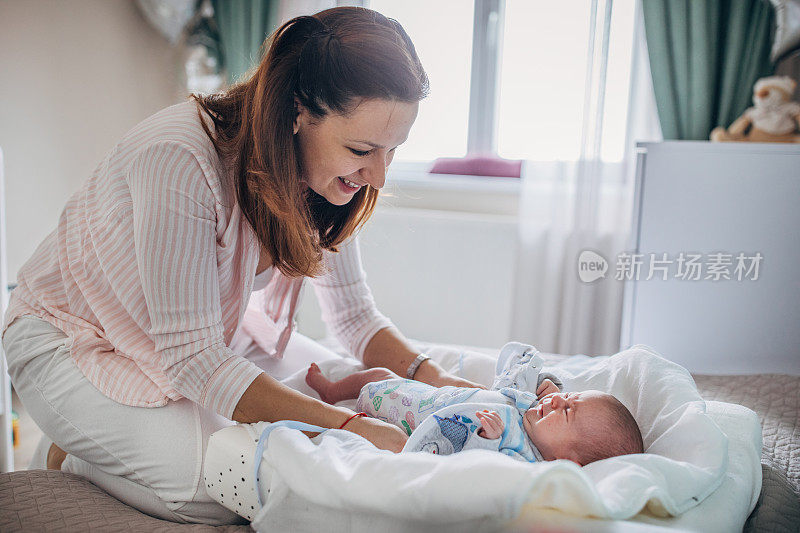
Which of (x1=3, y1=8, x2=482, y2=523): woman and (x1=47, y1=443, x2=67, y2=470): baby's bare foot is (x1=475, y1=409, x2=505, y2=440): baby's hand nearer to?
(x1=3, y1=8, x2=482, y2=523): woman

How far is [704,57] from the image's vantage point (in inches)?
89.4

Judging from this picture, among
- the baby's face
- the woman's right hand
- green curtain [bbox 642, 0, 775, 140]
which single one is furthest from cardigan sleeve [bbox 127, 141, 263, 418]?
green curtain [bbox 642, 0, 775, 140]

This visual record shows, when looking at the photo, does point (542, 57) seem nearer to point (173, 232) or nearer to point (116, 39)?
point (116, 39)

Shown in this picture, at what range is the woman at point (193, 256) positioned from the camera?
100cm

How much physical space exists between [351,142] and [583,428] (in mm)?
587

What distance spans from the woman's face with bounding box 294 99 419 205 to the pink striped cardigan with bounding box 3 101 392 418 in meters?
0.15

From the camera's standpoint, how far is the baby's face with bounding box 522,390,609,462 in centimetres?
100

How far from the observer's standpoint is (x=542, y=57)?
2562 mm

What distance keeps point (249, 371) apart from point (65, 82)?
77.9 inches

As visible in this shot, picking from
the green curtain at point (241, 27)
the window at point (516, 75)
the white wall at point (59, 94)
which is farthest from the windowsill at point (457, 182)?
the white wall at point (59, 94)

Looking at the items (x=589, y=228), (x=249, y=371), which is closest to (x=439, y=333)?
(x=589, y=228)

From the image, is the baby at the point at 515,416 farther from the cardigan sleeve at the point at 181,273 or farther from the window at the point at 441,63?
the window at the point at 441,63

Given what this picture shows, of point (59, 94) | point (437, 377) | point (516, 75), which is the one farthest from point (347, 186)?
point (59, 94)

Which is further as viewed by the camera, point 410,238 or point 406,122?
point 410,238
